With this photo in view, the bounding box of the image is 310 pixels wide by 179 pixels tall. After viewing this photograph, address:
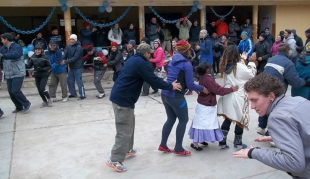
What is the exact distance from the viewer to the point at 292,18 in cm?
1422

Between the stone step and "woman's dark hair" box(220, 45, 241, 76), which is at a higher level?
"woman's dark hair" box(220, 45, 241, 76)

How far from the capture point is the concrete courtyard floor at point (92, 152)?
427 centimetres

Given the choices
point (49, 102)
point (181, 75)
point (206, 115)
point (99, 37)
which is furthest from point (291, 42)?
point (49, 102)

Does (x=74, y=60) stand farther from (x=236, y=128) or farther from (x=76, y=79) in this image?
(x=236, y=128)

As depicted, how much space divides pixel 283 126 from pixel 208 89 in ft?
9.00

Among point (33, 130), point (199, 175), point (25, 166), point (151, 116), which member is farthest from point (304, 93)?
point (33, 130)

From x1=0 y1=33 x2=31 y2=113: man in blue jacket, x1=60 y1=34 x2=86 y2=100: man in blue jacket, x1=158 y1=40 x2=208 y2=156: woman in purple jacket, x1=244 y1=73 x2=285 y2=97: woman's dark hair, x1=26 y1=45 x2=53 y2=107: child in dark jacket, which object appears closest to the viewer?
x1=244 y1=73 x2=285 y2=97: woman's dark hair

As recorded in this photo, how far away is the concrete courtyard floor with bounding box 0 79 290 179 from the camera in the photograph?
427 cm

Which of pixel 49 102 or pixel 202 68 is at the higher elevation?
pixel 202 68

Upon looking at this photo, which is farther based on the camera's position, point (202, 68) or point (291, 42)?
point (291, 42)

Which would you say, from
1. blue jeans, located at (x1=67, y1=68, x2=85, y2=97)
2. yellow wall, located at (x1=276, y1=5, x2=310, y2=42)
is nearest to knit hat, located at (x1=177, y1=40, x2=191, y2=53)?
blue jeans, located at (x1=67, y1=68, x2=85, y2=97)

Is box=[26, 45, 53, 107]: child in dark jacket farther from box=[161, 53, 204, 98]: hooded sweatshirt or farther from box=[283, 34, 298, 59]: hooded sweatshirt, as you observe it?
box=[283, 34, 298, 59]: hooded sweatshirt

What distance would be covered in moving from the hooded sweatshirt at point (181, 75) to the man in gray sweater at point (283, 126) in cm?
237

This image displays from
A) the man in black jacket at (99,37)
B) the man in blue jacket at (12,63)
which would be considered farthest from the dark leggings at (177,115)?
the man in black jacket at (99,37)
